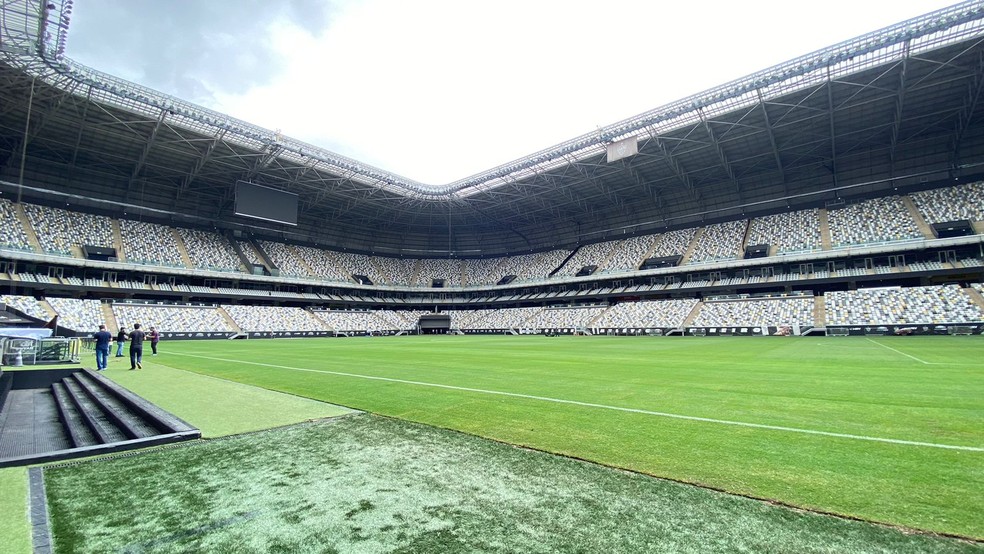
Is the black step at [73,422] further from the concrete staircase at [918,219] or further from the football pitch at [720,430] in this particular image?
the concrete staircase at [918,219]

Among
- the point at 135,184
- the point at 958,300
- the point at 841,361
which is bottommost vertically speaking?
the point at 841,361

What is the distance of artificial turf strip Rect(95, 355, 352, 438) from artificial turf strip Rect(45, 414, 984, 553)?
1553mm

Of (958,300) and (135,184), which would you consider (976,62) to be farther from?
(135,184)

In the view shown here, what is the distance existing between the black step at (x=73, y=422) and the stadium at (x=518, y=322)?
0.12 meters

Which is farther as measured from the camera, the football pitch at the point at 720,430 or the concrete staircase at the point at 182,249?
the concrete staircase at the point at 182,249

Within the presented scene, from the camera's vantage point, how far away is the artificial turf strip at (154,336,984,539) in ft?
12.4

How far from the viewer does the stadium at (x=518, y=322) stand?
3512mm

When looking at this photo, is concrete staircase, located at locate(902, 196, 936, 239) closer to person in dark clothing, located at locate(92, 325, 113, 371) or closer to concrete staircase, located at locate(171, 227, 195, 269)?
person in dark clothing, located at locate(92, 325, 113, 371)

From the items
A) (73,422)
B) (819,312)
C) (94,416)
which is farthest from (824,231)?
(73,422)

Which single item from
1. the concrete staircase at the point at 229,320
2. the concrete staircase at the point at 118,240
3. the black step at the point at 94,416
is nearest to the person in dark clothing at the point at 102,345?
the black step at the point at 94,416

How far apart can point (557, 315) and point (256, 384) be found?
169 feet

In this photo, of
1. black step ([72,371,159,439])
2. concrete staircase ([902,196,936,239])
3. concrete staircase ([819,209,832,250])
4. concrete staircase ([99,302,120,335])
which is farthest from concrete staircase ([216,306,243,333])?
concrete staircase ([902,196,936,239])

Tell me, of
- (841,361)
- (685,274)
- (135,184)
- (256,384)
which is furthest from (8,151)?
(685,274)

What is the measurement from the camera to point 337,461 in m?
4.77
